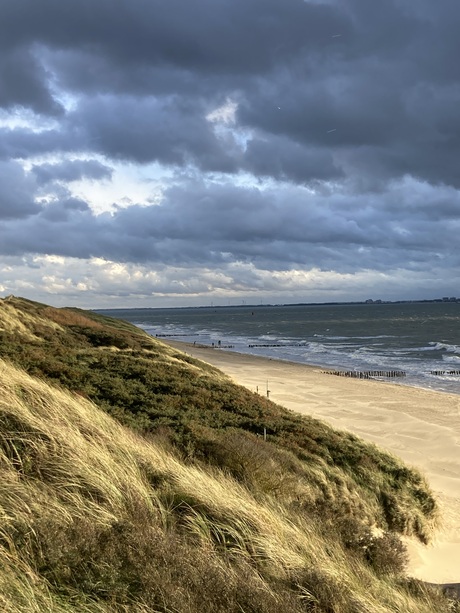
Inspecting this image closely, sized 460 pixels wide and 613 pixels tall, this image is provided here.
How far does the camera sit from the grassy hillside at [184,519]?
3.72 meters

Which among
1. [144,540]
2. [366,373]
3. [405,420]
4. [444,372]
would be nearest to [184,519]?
[144,540]

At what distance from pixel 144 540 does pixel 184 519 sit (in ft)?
3.55

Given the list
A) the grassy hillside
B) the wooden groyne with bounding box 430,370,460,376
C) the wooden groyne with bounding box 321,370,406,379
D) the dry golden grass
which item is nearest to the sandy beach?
the grassy hillside

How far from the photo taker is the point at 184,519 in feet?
17.3

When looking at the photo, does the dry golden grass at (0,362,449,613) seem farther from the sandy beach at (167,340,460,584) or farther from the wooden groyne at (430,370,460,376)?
the wooden groyne at (430,370,460,376)

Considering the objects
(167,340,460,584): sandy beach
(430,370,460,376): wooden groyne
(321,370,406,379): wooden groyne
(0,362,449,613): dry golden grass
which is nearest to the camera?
(0,362,449,613): dry golden grass

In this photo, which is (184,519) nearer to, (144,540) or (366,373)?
(144,540)

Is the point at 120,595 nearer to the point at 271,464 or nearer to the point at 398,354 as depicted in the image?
the point at 271,464

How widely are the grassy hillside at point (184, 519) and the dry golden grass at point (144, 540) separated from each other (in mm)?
16

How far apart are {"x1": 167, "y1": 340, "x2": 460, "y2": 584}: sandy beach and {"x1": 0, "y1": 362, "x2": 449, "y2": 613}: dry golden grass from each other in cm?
402

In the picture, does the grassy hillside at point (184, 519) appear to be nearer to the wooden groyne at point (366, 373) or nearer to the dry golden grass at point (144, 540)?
the dry golden grass at point (144, 540)

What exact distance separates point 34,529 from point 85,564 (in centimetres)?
63

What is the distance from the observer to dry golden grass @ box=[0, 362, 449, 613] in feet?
11.9

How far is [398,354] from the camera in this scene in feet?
196
